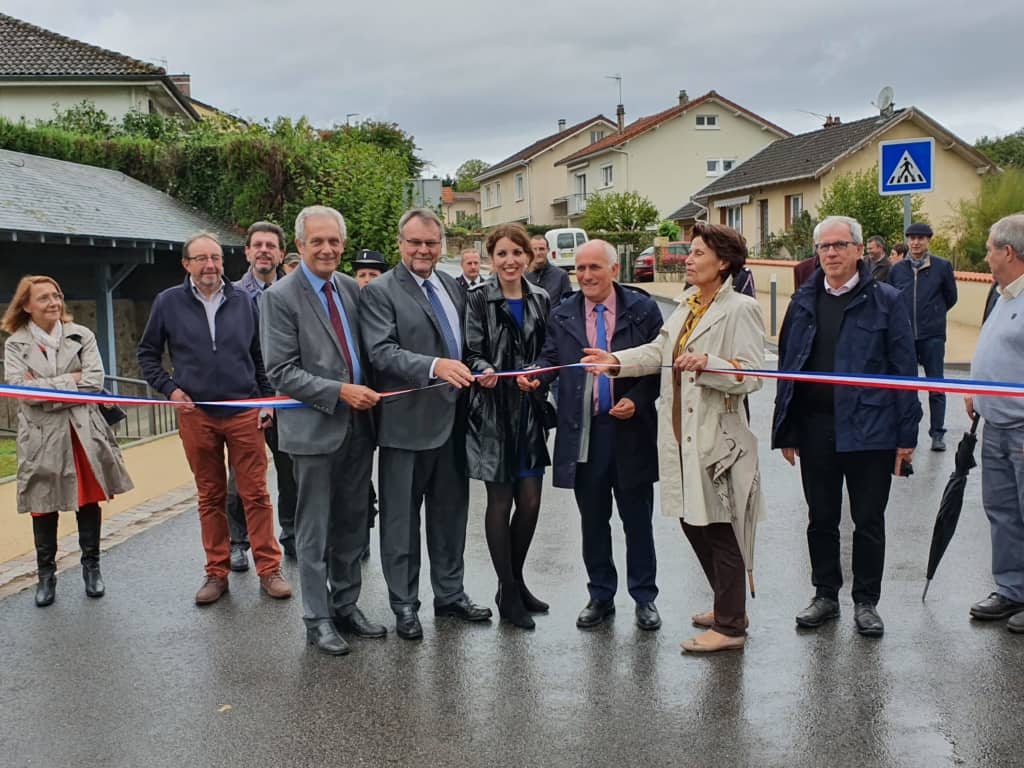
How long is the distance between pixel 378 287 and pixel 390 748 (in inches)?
94.3

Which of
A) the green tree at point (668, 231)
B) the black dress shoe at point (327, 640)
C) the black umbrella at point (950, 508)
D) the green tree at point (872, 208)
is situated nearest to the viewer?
the black dress shoe at point (327, 640)

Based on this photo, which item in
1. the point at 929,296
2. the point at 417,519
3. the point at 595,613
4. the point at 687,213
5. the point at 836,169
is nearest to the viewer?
the point at 595,613

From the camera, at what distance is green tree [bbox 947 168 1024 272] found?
1150 inches

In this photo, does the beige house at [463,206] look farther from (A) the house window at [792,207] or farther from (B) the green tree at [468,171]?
(A) the house window at [792,207]

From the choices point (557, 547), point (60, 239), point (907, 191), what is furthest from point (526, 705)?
point (60, 239)

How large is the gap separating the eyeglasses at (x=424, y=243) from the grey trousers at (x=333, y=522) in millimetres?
941

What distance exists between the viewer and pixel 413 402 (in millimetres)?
5609

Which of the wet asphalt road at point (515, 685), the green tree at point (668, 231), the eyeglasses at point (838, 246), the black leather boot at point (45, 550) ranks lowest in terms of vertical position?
the wet asphalt road at point (515, 685)

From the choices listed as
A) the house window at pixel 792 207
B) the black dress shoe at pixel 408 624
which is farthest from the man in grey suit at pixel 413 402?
the house window at pixel 792 207

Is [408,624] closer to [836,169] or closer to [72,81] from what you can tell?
[72,81]

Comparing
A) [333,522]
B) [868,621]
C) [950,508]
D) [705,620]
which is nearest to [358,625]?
[333,522]

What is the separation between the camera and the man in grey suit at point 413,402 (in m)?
5.59

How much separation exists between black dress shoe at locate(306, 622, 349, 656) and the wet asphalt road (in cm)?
9

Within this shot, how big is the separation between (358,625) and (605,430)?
1649 mm
